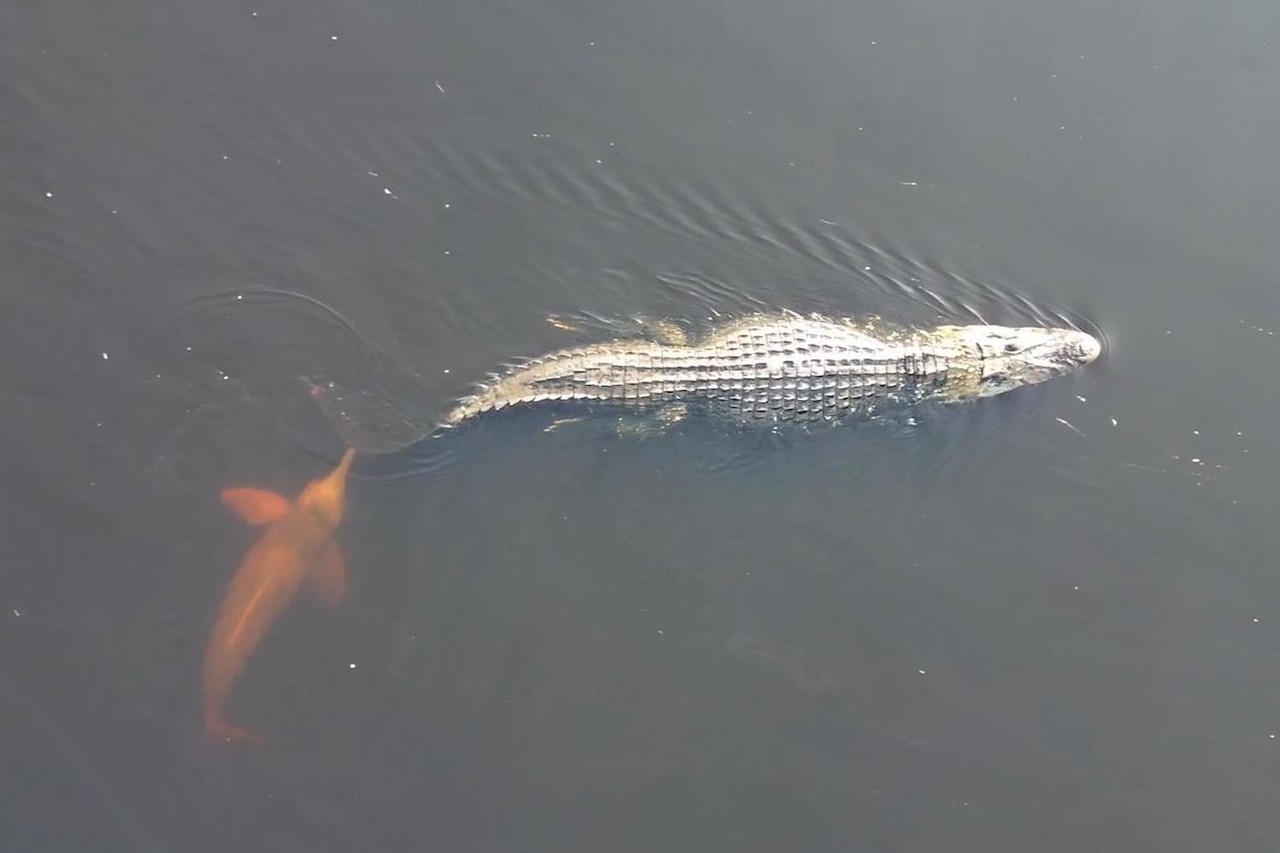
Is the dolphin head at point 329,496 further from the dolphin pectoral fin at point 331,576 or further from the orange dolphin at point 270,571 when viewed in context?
the dolphin pectoral fin at point 331,576

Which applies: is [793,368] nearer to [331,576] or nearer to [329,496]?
[329,496]

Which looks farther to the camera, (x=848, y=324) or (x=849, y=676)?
(x=848, y=324)

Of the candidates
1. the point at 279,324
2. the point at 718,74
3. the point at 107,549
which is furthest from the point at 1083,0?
the point at 107,549

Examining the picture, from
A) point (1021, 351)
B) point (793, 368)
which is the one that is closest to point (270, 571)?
point (793, 368)

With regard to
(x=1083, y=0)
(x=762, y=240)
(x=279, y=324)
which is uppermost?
(x=1083, y=0)

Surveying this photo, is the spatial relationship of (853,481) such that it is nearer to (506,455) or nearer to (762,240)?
(762,240)

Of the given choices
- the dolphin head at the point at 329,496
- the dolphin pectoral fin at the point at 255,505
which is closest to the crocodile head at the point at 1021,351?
the dolphin head at the point at 329,496

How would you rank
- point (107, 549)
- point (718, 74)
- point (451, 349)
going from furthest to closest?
point (718, 74) < point (451, 349) < point (107, 549)

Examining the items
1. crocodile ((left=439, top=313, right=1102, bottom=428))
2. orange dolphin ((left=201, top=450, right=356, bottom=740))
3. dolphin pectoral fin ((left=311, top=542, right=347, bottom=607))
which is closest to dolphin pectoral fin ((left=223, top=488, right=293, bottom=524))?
orange dolphin ((left=201, top=450, right=356, bottom=740))
